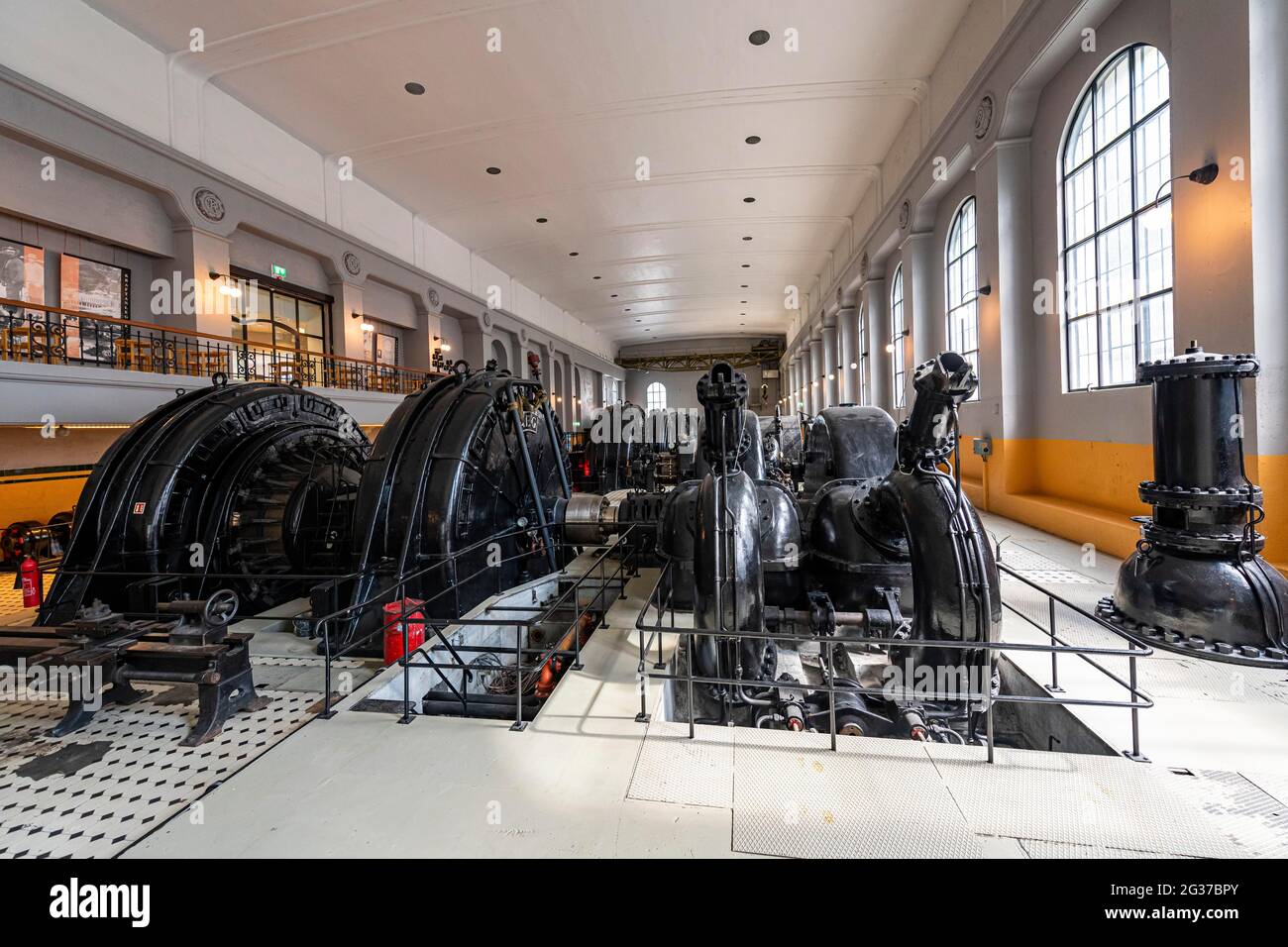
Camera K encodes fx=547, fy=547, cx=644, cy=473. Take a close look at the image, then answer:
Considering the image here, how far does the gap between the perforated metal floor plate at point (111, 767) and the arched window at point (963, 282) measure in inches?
435

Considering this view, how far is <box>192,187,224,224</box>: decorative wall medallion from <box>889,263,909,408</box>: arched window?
14764 millimetres

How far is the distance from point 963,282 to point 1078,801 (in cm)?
1127

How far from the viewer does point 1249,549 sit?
122 inches

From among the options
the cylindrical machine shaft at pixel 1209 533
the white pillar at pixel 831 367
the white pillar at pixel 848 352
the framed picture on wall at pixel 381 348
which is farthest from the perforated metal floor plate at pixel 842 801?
A: the white pillar at pixel 831 367

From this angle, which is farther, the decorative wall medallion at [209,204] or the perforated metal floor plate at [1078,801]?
the decorative wall medallion at [209,204]

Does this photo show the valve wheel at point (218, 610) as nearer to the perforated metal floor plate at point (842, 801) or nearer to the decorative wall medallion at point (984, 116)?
the perforated metal floor plate at point (842, 801)

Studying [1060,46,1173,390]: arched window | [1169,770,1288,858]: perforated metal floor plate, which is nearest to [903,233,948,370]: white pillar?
[1060,46,1173,390]: arched window

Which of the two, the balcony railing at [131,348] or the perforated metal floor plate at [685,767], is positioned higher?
the balcony railing at [131,348]

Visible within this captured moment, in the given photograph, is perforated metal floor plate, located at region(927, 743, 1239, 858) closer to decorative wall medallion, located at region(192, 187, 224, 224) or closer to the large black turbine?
the large black turbine

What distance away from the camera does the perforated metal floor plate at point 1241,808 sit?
1786 millimetres

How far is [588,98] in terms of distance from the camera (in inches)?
427

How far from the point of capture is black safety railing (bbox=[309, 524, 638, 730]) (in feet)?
9.31

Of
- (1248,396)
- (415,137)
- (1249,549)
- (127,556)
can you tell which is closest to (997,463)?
(1248,396)

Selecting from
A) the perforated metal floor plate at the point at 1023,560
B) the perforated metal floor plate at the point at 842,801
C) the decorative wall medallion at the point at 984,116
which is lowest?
the perforated metal floor plate at the point at 842,801
